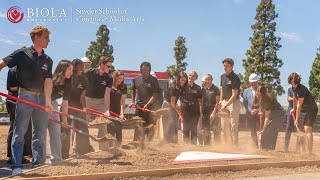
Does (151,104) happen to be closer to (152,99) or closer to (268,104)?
(152,99)

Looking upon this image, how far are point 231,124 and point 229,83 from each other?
912 millimetres

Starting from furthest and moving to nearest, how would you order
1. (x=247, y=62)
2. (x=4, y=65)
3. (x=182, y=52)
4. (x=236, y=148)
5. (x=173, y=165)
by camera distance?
1. (x=182, y=52)
2. (x=247, y=62)
3. (x=236, y=148)
4. (x=173, y=165)
5. (x=4, y=65)

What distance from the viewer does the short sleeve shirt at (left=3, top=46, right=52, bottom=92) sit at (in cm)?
564

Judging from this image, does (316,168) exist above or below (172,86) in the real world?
below

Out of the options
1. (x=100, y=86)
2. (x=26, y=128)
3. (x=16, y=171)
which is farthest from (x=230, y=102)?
(x=16, y=171)

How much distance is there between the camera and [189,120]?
9789 mm

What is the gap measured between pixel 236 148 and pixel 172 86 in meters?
2.13

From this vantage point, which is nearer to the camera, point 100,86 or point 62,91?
point 62,91

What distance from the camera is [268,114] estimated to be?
31.6ft

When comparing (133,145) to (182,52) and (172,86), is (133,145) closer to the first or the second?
(172,86)

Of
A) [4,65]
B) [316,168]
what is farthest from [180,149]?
[4,65]

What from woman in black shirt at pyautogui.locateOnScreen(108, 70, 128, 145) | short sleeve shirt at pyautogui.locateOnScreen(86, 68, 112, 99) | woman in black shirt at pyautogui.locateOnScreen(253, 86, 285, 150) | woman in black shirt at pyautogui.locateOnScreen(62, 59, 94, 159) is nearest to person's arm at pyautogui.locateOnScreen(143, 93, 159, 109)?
woman in black shirt at pyautogui.locateOnScreen(108, 70, 128, 145)

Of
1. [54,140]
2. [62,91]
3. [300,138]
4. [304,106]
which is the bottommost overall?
[300,138]

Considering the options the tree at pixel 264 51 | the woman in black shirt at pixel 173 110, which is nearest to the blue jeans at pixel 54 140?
the woman in black shirt at pixel 173 110
